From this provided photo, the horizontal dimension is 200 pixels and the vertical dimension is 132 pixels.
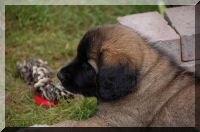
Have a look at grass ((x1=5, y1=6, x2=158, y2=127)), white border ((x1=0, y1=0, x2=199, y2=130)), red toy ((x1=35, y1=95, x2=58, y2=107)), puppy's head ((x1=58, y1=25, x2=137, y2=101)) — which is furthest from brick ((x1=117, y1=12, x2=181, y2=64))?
red toy ((x1=35, y1=95, x2=58, y2=107))

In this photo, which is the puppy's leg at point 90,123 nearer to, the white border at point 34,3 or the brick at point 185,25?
the white border at point 34,3

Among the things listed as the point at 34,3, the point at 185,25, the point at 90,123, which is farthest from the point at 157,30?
the point at 34,3

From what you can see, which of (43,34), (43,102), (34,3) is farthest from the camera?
(34,3)

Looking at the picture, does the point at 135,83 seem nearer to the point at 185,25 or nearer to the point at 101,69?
the point at 101,69

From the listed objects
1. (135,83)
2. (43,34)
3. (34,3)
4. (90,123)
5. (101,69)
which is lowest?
(90,123)

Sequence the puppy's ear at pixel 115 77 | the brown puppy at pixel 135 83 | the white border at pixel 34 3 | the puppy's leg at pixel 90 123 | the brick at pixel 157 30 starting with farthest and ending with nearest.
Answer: the white border at pixel 34 3 → the brick at pixel 157 30 → the puppy's leg at pixel 90 123 → the brown puppy at pixel 135 83 → the puppy's ear at pixel 115 77

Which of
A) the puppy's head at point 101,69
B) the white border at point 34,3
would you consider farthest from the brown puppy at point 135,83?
the white border at point 34,3
